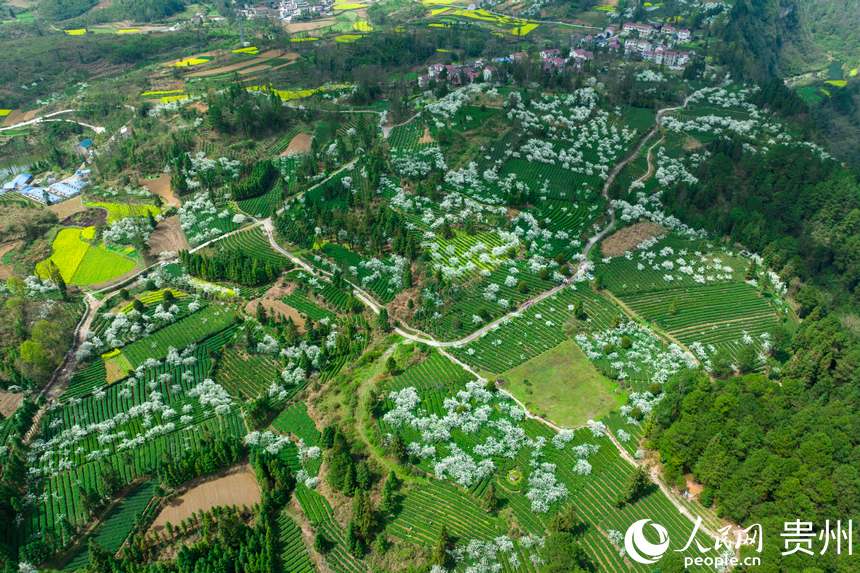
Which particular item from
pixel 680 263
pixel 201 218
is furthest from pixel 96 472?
pixel 680 263

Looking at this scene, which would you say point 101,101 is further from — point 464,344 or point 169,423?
point 464,344

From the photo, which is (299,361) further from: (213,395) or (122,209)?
(122,209)

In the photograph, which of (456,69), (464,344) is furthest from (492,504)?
(456,69)

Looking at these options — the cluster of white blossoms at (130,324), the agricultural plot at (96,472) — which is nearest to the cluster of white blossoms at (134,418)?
the agricultural plot at (96,472)

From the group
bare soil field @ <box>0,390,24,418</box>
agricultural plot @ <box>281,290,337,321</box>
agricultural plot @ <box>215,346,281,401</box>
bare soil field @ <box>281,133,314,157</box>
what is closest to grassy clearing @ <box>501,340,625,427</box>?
agricultural plot @ <box>281,290,337,321</box>

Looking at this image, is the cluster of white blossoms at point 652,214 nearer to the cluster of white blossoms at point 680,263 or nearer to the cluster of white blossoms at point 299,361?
the cluster of white blossoms at point 680,263

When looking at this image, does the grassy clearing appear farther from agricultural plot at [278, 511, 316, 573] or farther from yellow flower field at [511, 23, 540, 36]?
yellow flower field at [511, 23, 540, 36]
